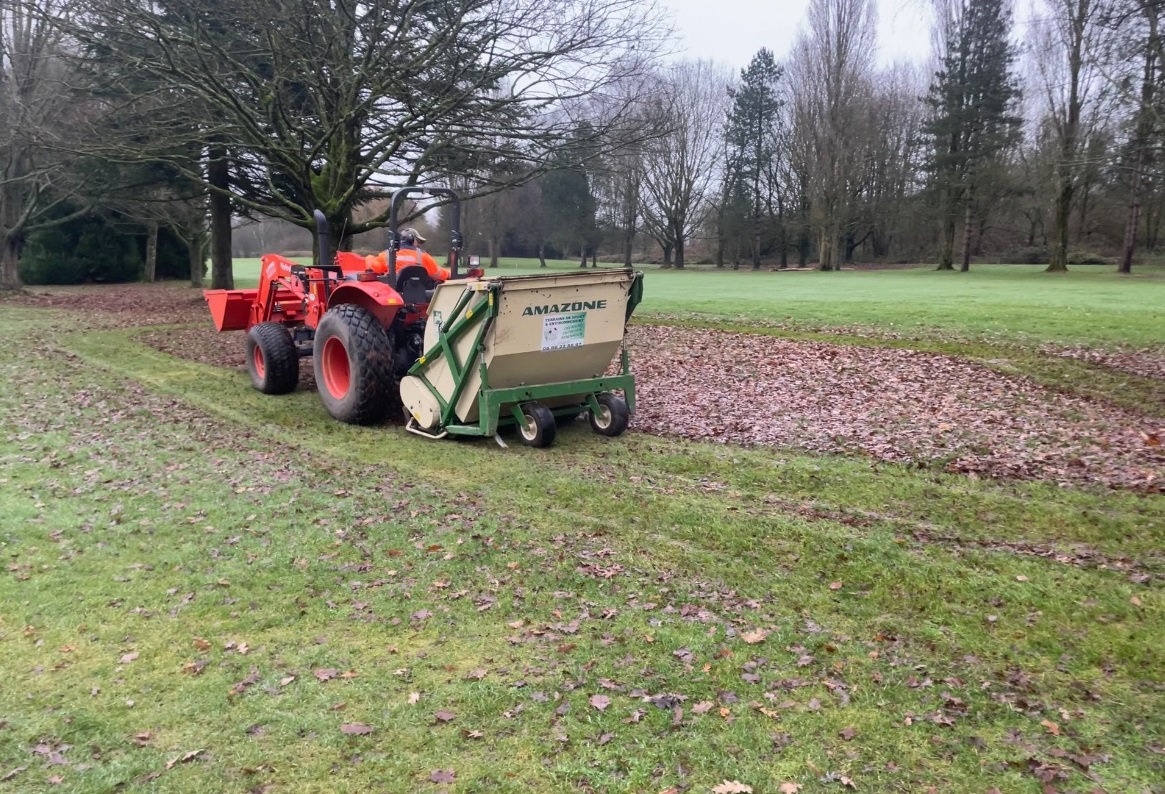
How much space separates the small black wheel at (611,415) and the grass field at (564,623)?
0.34m

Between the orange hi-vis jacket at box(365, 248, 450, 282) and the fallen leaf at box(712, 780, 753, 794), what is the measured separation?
6.82 m

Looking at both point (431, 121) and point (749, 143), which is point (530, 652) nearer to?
point (431, 121)

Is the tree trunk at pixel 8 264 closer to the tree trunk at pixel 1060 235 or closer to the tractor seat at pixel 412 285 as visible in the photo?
the tractor seat at pixel 412 285

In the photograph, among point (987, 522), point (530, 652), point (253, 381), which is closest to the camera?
point (530, 652)

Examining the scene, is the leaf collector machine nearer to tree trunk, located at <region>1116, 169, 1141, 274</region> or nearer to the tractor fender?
the tractor fender

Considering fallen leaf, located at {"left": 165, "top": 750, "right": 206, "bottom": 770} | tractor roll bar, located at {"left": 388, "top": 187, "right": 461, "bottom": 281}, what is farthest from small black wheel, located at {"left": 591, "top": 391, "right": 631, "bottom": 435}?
fallen leaf, located at {"left": 165, "top": 750, "right": 206, "bottom": 770}

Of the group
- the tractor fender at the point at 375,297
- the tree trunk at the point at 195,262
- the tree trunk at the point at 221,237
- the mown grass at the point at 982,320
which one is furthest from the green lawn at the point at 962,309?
the tree trunk at the point at 195,262

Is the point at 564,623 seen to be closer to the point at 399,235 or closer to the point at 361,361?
the point at 361,361

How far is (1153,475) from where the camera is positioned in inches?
265

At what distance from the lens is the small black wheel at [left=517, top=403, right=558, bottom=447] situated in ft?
25.7

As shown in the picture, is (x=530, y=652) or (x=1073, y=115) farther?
(x=1073, y=115)

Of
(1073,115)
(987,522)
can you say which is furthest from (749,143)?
(987,522)

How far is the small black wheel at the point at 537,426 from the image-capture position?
25.7 ft

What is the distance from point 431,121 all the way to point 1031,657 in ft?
46.2
